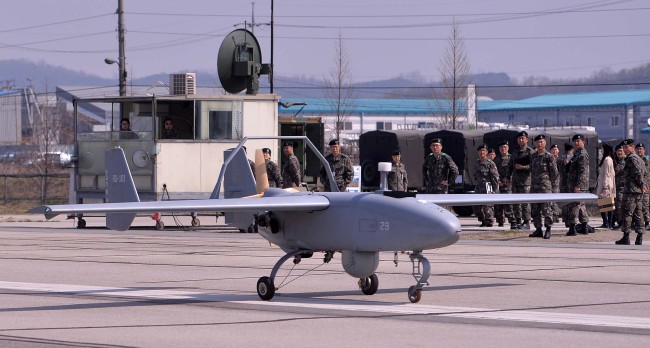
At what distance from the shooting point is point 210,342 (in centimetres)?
1016

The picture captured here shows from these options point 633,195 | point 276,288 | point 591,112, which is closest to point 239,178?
point 276,288

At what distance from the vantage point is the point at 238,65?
105 ft

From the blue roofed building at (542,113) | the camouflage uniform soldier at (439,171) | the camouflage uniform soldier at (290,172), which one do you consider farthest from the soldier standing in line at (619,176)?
the blue roofed building at (542,113)

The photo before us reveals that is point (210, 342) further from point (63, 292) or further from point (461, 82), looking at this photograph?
point (461, 82)

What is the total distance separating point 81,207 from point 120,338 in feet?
6.79

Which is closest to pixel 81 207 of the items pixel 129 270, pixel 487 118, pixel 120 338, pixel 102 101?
pixel 120 338

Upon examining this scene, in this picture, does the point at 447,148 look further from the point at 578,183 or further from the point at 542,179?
the point at 542,179

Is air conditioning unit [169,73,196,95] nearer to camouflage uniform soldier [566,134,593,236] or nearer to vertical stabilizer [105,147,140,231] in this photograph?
camouflage uniform soldier [566,134,593,236]

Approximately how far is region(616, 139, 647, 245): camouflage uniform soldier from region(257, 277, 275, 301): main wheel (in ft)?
33.2

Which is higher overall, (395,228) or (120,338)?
(395,228)

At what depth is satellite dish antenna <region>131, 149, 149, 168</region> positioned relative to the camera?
2822 centimetres

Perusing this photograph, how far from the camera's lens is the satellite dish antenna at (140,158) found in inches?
1111

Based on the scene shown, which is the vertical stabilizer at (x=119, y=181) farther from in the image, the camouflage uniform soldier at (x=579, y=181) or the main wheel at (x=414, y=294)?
the camouflage uniform soldier at (x=579, y=181)

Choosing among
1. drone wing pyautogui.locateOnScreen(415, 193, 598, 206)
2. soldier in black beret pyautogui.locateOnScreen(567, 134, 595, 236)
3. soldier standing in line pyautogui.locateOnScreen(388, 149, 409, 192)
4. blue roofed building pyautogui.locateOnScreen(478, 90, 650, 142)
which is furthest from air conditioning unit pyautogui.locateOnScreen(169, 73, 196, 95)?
blue roofed building pyautogui.locateOnScreen(478, 90, 650, 142)
